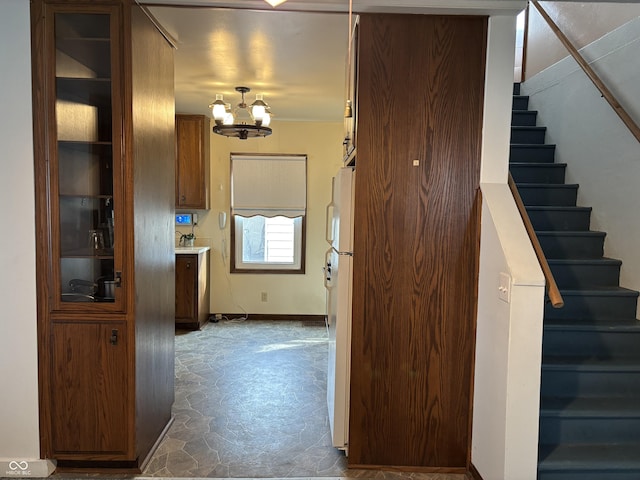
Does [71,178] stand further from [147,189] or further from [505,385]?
[505,385]

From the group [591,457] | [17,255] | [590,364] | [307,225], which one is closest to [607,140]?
[590,364]

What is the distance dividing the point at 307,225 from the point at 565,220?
3.21m

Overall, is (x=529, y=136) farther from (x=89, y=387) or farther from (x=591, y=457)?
(x=89, y=387)

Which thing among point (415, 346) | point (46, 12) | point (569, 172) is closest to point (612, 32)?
point (569, 172)

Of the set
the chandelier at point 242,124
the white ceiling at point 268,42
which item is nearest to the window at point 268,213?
the white ceiling at point 268,42

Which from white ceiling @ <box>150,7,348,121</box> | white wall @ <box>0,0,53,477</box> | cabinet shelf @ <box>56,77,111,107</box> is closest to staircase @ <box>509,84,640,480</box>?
white ceiling @ <box>150,7,348,121</box>

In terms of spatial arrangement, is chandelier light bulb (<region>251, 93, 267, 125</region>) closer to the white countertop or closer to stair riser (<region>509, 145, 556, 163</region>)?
the white countertop

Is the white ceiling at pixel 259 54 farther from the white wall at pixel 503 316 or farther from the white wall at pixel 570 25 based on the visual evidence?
the white wall at pixel 570 25

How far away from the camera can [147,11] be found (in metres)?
2.36

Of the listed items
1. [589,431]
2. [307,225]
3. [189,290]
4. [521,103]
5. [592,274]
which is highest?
[521,103]

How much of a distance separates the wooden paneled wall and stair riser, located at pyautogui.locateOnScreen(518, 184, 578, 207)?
1171 millimetres

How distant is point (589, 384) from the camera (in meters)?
2.44

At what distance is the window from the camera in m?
5.61

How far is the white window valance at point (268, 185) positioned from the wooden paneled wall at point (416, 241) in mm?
3321
